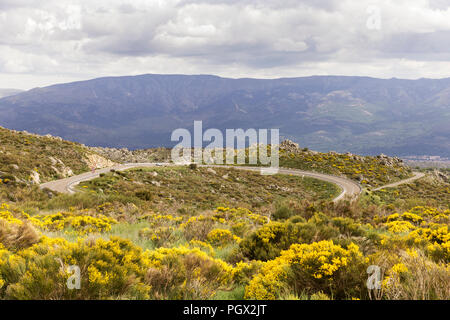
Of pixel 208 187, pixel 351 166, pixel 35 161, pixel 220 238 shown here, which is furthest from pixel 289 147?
pixel 220 238

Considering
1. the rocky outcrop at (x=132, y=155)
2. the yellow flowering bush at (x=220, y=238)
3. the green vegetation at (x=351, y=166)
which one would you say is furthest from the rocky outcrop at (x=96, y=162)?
the yellow flowering bush at (x=220, y=238)

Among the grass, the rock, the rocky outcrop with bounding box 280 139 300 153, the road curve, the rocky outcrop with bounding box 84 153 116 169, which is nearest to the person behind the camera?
the road curve

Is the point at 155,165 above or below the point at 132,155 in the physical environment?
below

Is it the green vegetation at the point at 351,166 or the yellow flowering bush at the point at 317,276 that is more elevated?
the yellow flowering bush at the point at 317,276

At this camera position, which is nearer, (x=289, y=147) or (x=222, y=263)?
(x=222, y=263)

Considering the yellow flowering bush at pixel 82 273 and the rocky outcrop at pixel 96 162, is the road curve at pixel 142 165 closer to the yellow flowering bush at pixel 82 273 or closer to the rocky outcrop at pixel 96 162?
the rocky outcrop at pixel 96 162

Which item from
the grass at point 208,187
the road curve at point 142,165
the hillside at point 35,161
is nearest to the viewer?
the hillside at point 35,161

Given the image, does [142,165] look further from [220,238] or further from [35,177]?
[220,238]

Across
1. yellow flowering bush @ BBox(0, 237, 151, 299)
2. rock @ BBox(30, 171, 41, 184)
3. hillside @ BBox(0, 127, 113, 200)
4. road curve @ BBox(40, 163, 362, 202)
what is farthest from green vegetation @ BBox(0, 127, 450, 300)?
rock @ BBox(30, 171, 41, 184)

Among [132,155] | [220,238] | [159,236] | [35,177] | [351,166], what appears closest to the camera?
[159,236]

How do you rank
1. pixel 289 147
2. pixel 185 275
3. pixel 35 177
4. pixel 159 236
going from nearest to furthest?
pixel 185 275 < pixel 159 236 < pixel 35 177 < pixel 289 147

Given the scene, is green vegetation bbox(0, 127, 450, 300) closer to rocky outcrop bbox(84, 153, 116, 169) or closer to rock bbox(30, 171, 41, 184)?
rock bbox(30, 171, 41, 184)
